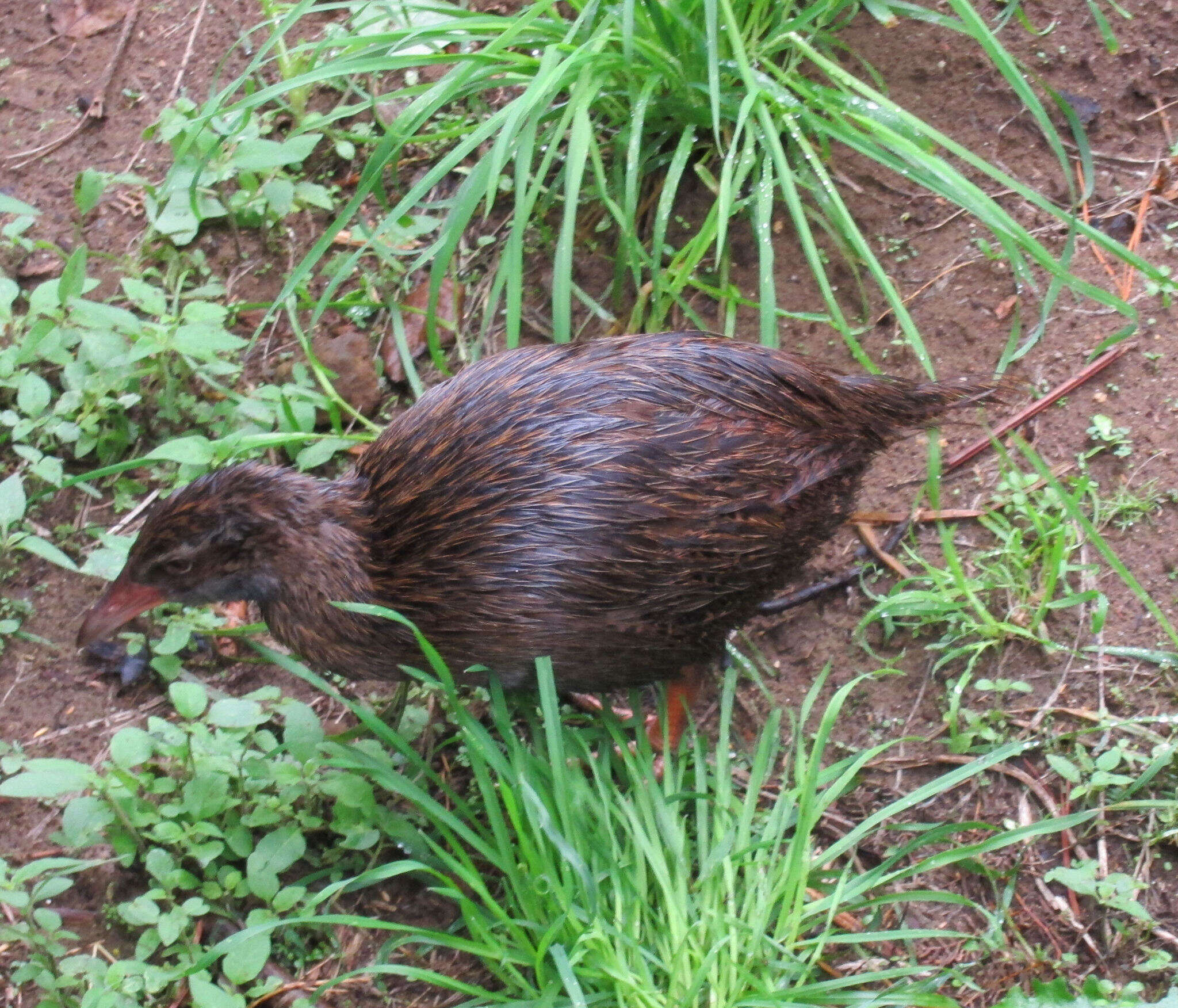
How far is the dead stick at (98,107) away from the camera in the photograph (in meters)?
3.55

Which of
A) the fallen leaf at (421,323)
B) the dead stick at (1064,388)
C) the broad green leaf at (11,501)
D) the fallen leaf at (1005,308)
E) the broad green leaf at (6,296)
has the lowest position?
the dead stick at (1064,388)

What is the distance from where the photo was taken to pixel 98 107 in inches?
142

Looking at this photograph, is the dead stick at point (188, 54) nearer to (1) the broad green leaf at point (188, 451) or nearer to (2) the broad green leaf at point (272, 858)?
(1) the broad green leaf at point (188, 451)

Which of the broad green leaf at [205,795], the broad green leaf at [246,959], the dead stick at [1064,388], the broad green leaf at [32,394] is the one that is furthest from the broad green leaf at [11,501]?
the dead stick at [1064,388]

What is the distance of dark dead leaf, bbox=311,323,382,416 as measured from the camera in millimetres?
3232

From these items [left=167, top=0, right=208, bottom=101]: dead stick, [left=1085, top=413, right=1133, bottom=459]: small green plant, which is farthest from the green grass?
[left=167, top=0, right=208, bottom=101]: dead stick

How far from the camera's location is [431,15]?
3.33 m

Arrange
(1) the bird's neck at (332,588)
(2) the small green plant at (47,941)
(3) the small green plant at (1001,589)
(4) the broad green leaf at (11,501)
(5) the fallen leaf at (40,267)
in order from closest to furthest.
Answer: (2) the small green plant at (47,941) → (1) the bird's neck at (332,588) → (3) the small green plant at (1001,589) → (4) the broad green leaf at (11,501) → (5) the fallen leaf at (40,267)

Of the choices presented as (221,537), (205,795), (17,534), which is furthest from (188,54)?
(205,795)

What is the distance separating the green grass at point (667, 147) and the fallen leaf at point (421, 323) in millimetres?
83

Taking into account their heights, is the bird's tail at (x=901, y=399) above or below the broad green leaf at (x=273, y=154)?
below

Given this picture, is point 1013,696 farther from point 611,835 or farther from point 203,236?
point 203,236

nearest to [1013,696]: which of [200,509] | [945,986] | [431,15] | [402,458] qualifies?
[945,986]

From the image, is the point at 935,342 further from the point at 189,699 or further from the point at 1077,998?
the point at 189,699
